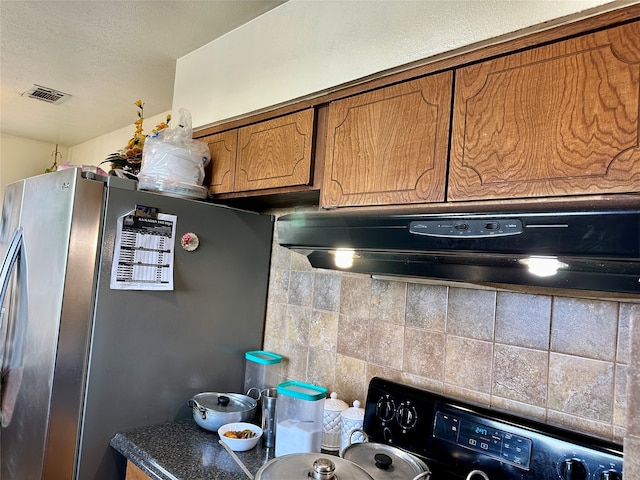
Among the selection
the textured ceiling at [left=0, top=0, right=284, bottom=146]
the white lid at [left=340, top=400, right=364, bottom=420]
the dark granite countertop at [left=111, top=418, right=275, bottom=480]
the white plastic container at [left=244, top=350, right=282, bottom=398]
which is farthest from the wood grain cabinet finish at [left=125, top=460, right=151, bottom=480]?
the textured ceiling at [left=0, top=0, right=284, bottom=146]

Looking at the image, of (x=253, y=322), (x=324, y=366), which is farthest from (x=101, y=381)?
A: (x=324, y=366)

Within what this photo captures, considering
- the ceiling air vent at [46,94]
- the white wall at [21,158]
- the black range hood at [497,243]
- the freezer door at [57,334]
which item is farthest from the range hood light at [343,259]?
the white wall at [21,158]

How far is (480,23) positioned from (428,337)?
2.96 feet

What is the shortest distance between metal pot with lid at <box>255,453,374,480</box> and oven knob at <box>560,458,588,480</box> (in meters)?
0.46

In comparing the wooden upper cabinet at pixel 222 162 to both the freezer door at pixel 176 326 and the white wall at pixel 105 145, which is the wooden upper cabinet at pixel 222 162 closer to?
the freezer door at pixel 176 326

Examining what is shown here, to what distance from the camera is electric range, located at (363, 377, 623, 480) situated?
3.27ft

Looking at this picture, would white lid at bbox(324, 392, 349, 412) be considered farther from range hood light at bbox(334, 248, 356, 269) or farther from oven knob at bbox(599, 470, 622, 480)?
oven knob at bbox(599, 470, 622, 480)

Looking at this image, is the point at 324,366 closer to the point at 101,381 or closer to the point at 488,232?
the point at 101,381

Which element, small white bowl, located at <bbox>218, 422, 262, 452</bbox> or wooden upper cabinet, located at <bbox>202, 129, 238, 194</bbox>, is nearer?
small white bowl, located at <bbox>218, 422, 262, 452</bbox>

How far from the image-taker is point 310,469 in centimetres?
98

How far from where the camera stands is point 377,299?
5.01 feet

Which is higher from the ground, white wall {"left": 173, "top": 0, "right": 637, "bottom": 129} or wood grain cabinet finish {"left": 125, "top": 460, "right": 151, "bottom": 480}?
white wall {"left": 173, "top": 0, "right": 637, "bottom": 129}

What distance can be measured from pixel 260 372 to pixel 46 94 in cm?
246

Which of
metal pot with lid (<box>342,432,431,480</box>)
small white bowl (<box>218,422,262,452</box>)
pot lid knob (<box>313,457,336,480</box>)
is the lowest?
small white bowl (<box>218,422,262,452</box>)
